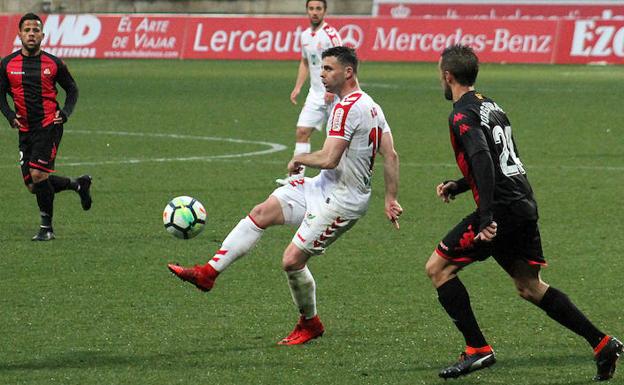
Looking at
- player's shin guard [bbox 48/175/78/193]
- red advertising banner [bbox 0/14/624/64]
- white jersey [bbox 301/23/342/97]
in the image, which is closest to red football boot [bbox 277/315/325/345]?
A: player's shin guard [bbox 48/175/78/193]

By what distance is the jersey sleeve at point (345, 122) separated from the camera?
8117 millimetres

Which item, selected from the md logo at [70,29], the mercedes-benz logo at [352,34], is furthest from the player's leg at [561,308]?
the md logo at [70,29]

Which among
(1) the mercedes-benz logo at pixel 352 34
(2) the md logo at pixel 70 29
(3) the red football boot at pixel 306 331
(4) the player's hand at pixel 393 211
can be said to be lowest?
(3) the red football boot at pixel 306 331

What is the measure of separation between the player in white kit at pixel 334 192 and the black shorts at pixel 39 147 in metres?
4.42

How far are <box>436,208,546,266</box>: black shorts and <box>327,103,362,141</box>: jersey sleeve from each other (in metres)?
1.08

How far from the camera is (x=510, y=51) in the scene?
4044 cm

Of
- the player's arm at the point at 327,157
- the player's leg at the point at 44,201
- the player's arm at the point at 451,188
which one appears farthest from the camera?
the player's leg at the point at 44,201

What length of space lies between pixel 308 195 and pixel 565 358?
1.83 meters

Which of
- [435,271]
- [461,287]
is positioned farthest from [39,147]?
[461,287]

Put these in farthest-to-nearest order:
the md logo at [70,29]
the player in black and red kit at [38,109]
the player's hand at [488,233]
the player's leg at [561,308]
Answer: the md logo at [70,29] < the player in black and red kit at [38,109] < the player's leg at [561,308] < the player's hand at [488,233]

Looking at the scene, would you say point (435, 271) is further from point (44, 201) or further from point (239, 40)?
point (239, 40)

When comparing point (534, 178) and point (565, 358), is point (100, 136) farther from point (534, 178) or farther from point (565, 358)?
point (565, 358)

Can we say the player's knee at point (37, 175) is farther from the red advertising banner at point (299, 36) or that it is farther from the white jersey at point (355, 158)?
the red advertising banner at point (299, 36)

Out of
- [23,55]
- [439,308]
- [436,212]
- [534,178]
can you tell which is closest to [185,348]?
[439,308]
